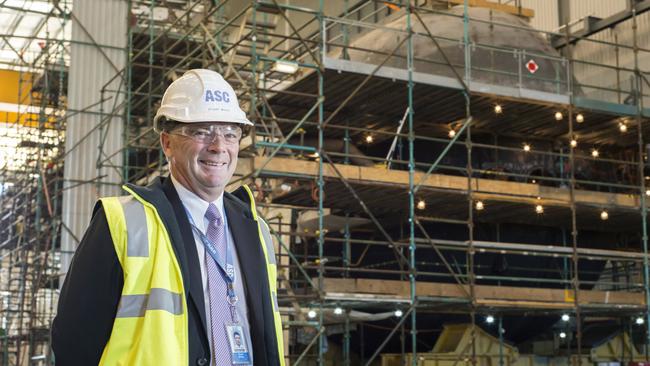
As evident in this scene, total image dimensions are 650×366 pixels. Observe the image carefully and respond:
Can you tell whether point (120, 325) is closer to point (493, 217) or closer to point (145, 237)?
point (145, 237)

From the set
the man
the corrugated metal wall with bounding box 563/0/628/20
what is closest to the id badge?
the man

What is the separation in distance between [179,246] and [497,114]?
67.6 feet

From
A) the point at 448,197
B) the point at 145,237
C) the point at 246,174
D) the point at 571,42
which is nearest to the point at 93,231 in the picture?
the point at 145,237

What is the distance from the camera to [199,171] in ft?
11.6

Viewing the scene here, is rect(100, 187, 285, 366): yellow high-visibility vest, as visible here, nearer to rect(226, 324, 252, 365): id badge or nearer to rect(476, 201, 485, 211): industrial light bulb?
rect(226, 324, 252, 365): id badge

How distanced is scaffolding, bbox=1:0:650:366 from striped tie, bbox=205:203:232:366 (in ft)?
46.8

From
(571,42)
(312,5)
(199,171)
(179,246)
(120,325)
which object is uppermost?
(312,5)

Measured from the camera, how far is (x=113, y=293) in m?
3.27

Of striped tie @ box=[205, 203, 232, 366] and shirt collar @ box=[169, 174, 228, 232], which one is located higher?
shirt collar @ box=[169, 174, 228, 232]

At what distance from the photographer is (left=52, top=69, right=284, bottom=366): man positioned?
3.23 metres

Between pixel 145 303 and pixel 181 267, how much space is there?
17cm

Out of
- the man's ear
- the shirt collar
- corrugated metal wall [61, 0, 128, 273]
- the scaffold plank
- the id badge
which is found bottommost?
the id badge

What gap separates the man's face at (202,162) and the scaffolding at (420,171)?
14310 millimetres

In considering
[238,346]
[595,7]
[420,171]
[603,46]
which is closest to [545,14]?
[595,7]
